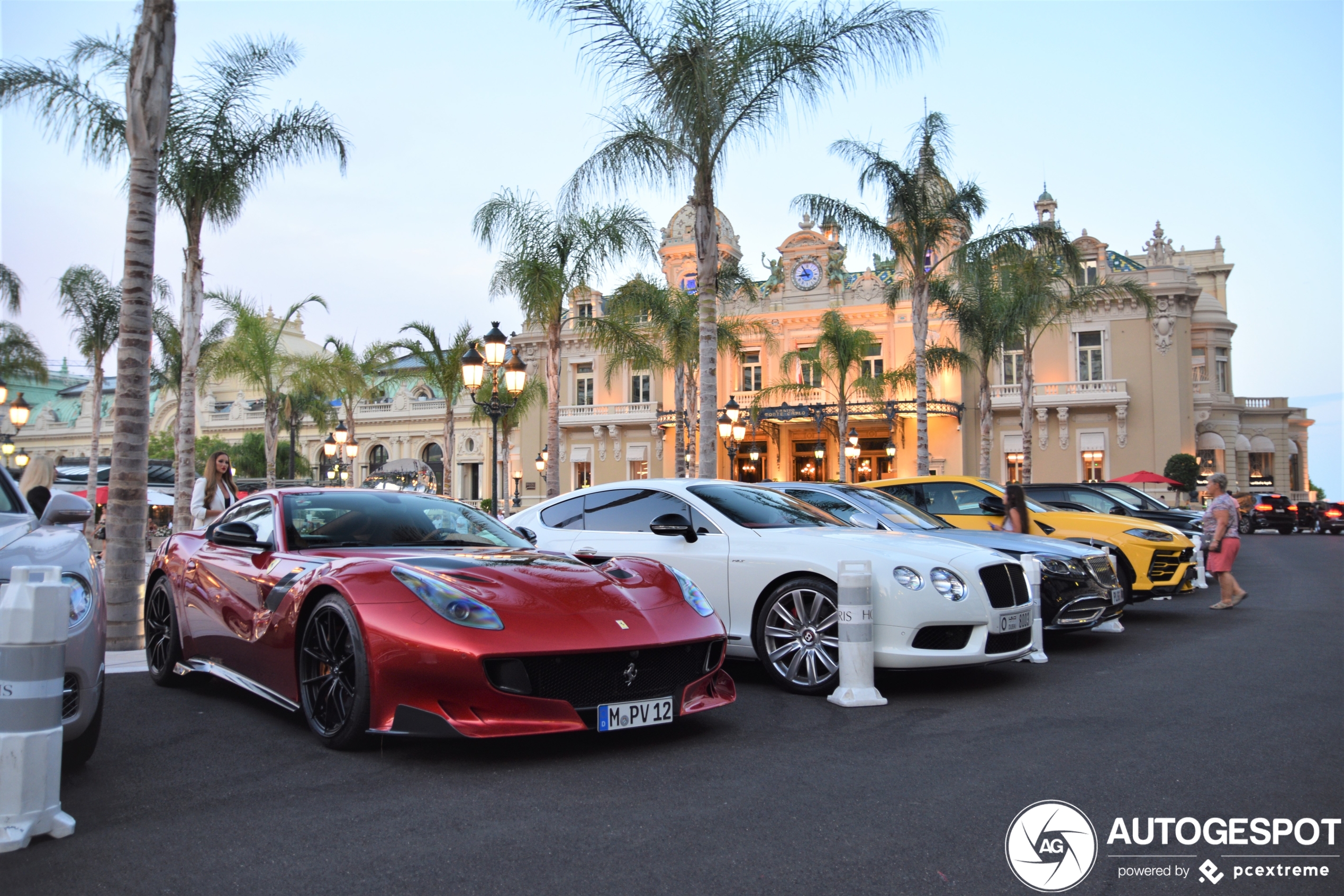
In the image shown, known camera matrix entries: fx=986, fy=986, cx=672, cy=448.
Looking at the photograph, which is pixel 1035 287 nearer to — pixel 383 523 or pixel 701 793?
pixel 383 523

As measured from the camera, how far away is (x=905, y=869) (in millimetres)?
3344

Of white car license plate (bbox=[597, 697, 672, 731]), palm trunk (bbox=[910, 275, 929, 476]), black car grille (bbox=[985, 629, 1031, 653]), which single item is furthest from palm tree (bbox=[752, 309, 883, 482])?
white car license plate (bbox=[597, 697, 672, 731])

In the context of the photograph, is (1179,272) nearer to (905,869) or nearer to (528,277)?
(528,277)

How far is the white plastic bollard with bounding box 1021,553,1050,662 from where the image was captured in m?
7.82

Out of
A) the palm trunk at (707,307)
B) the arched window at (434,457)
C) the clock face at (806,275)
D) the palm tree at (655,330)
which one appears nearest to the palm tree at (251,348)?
the palm tree at (655,330)

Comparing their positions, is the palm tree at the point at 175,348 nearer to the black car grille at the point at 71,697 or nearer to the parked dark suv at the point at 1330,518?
the black car grille at the point at 71,697

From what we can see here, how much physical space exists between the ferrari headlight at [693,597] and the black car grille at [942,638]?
A: 166 cm

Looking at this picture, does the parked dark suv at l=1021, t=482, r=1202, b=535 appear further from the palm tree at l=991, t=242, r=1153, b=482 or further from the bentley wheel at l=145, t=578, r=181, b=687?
the bentley wheel at l=145, t=578, r=181, b=687

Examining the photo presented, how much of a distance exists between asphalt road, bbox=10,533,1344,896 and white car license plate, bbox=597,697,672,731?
0.19m

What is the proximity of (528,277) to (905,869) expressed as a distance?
60.0 feet

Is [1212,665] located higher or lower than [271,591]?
lower

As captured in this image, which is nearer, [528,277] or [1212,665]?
[1212,665]

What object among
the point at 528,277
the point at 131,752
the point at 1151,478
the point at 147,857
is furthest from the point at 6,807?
the point at 1151,478

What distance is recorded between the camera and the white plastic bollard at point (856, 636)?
6086mm
